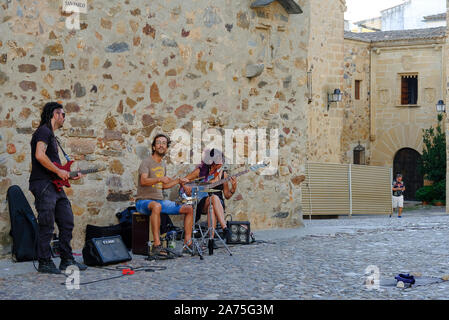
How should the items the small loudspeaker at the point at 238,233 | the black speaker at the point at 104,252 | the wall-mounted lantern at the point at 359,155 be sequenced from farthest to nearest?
1. the wall-mounted lantern at the point at 359,155
2. the small loudspeaker at the point at 238,233
3. the black speaker at the point at 104,252

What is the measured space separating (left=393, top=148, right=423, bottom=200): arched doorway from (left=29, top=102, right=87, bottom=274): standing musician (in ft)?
75.7

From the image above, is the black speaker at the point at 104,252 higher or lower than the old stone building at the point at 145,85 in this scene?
lower

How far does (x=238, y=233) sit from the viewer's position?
886 cm

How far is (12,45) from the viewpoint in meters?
7.91

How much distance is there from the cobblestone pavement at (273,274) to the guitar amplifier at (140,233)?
276 millimetres

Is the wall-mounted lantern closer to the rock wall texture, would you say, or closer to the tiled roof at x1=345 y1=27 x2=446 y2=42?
the rock wall texture

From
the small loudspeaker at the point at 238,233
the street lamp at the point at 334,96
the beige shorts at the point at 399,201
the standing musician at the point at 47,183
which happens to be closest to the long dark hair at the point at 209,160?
the small loudspeaker at the point at 238,233

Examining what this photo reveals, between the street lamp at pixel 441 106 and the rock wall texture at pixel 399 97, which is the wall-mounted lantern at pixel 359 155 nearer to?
the rock wall texture at pixel 399 97

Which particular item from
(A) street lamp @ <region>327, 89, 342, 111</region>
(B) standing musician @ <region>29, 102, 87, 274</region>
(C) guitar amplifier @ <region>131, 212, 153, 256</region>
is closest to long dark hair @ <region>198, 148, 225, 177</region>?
(C) guitar amplifier @ <region>131, 212, 153, 256</region>

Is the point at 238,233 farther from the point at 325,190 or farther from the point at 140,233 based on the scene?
the point at 325,190

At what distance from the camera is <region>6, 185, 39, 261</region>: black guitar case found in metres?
7.50

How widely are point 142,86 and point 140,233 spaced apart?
1954 millimetres

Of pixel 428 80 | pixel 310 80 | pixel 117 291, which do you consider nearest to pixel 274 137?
pixel 117 291

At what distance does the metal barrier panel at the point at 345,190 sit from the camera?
671 inches
